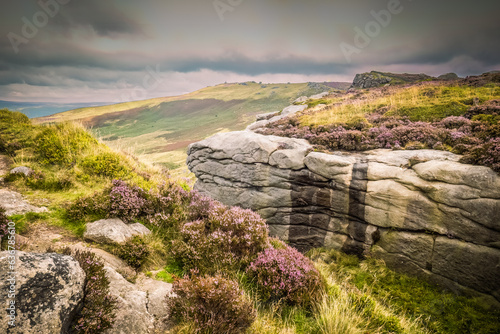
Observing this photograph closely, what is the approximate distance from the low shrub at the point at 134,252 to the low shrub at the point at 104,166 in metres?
5.37

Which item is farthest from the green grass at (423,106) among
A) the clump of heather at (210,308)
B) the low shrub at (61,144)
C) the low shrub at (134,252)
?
the low shrub at (61,144)

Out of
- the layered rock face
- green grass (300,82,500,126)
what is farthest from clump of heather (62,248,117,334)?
green grass (300,82,500,126)

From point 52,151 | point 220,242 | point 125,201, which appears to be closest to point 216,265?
point 220,242

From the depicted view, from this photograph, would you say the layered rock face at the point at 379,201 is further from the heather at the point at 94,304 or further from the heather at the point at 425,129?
the heather at the point at 94,304

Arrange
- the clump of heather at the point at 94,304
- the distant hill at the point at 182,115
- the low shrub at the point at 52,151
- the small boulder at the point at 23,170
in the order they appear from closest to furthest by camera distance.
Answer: the clump of heather at the point at 94,304
the small boulder at the point at 23,170
the low shrub at the point at 52,151
the distant hill at the point at 182,115

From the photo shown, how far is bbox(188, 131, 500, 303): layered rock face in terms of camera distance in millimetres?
7938

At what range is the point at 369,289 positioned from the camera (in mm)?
8250

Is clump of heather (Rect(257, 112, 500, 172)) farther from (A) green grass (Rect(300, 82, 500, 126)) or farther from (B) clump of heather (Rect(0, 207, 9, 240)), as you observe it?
(B) clump of heather (Rect(0, 207, 9, 240))

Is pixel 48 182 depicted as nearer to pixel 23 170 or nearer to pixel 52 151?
pixel 23 170

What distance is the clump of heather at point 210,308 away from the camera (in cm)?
384

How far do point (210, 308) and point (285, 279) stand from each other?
2383 mm

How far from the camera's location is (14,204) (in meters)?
6.40

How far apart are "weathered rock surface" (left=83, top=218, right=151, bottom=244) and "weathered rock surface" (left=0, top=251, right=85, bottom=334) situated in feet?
8.53

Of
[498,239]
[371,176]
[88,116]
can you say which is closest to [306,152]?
[371,176]
